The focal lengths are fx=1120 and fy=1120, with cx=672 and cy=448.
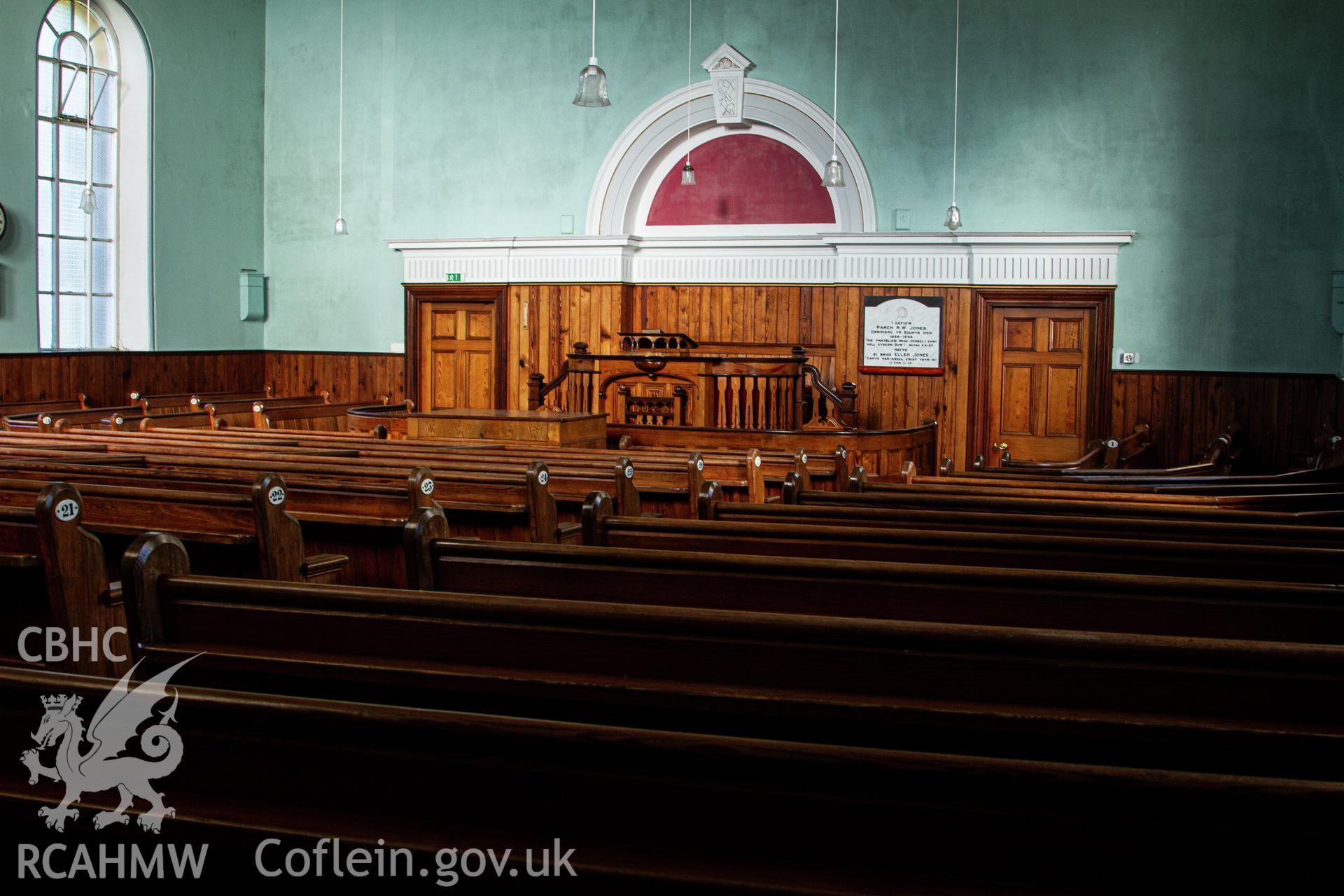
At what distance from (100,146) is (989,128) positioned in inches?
354

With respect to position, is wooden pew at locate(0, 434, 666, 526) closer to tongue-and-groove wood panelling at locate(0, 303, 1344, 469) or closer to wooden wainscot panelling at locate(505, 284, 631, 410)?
tongue-and-groove wood panelling at locate(0, 303, 1344, 469)

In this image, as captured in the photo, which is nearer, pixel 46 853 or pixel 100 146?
pixel 46 853

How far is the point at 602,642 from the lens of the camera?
1799 millimetres

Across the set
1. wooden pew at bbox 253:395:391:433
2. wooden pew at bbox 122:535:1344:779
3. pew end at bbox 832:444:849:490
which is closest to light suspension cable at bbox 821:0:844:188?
wooden pew at bbox 253:395:391:433

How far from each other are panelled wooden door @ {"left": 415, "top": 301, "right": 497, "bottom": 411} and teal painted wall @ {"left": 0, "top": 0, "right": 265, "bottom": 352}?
224cm

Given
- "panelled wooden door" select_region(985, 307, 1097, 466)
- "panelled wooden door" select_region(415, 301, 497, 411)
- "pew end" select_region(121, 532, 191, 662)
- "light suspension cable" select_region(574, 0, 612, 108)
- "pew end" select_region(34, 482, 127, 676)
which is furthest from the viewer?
"panelled wooden door" select_region(415, 301, 497, 411)

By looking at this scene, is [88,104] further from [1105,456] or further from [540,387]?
[1105,456]

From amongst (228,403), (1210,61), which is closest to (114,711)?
(228,403)

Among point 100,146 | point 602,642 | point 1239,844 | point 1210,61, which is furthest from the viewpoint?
point 100,146

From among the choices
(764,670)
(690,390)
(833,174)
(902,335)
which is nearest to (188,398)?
(690,390)

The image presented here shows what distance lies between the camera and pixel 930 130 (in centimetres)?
1070

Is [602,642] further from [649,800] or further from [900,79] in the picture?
[900,79]

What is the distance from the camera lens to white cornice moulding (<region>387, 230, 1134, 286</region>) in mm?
10336

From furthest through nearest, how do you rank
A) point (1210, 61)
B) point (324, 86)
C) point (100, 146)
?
point (324, 86) < point (100, 146) < point (1210, 61)
